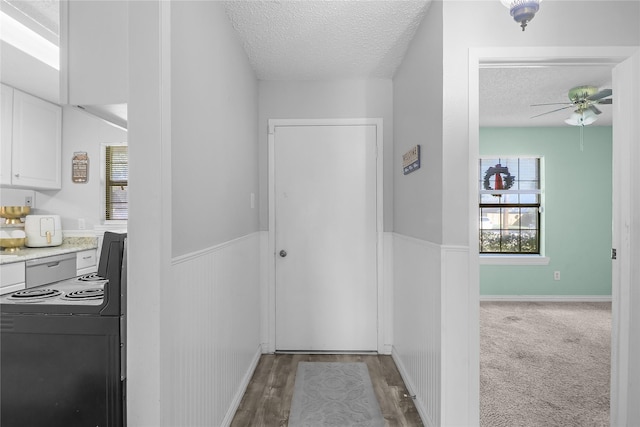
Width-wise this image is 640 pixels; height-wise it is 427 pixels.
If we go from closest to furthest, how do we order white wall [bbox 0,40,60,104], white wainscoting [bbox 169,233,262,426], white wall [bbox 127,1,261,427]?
white wall [bbox 127,1,261,427] → white wainscoting [bbox 169,233,262,426] → white wall [bbox 0,40,60,104]

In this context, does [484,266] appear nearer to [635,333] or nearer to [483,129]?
[483,129]

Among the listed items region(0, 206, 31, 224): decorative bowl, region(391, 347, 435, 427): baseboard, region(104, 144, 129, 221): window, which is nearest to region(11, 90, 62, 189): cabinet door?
region(0, 206, 31, 224): decorative bowl

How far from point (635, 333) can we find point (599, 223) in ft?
12.0

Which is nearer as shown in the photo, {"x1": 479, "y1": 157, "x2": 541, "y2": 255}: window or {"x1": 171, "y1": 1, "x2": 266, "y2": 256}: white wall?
{"x1": 171, "y1": 1, "x2": 266, "y2": 256}: white wall

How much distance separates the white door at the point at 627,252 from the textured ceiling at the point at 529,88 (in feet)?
2.97

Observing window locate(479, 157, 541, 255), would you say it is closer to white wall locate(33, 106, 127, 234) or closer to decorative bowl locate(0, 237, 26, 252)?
white wall locate(33, 106, 127, 234)

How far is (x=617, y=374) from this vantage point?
1.78 metres

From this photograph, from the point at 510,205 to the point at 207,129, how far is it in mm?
4575

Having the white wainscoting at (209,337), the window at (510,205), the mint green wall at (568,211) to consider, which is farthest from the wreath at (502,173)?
the white wainscoting at (209,337)

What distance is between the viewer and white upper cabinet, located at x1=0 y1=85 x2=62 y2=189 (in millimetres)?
2836

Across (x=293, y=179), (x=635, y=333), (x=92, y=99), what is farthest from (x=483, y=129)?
(x=92, y=99)

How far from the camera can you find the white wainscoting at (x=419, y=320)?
1824 mm

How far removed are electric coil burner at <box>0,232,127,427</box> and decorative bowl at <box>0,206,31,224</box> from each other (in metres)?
2.39

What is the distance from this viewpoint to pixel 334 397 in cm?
224
